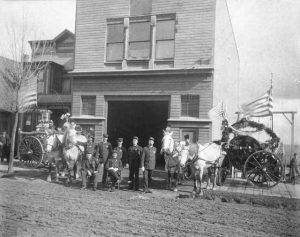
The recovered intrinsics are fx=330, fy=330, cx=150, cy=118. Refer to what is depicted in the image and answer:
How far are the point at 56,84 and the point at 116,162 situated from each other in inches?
583

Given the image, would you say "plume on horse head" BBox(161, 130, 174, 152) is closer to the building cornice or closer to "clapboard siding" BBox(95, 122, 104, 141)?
the building cornice

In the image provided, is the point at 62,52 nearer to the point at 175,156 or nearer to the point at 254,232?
the point at 175,156

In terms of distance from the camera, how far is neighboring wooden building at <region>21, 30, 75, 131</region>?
2358cm

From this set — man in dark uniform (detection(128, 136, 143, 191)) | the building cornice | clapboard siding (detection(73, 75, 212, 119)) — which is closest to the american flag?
clapboard siding (detection(73, 75, 212, 119))

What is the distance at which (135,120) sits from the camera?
22656 millimetres

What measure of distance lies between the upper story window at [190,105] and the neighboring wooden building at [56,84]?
9937 millimetres

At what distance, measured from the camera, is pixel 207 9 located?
16.2 metres

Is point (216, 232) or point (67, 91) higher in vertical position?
point (67, 91)

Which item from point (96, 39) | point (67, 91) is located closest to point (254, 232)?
point (96, 39)

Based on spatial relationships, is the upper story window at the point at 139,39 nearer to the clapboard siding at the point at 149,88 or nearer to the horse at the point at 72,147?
the clapboard siding at the point at 149,88

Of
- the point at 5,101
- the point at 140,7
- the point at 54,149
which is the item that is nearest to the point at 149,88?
the point at 140,7

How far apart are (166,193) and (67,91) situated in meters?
15.7

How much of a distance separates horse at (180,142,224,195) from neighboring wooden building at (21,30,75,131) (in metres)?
13.7

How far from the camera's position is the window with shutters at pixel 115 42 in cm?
1809
